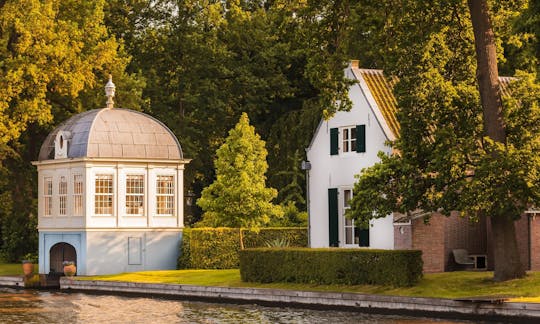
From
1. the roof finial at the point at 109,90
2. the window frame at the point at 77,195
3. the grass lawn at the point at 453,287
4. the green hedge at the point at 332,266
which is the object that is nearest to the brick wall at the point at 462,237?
the grass lawn at the point at 453,287

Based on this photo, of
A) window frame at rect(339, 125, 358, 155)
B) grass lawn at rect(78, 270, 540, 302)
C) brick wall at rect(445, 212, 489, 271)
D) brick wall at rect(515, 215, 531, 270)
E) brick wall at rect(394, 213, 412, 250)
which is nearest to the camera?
grass lawn at rect(78, 270, 540, 302)

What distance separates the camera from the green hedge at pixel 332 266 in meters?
33.2

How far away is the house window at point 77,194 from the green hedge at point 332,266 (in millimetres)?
12019

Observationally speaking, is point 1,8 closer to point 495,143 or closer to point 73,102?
point 73,102

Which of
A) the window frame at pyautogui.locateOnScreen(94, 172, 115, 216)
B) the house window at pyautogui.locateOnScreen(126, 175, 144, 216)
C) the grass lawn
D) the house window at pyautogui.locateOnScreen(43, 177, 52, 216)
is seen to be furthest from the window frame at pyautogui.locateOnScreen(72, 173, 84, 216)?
the grass lawn

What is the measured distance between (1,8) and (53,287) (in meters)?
15.2

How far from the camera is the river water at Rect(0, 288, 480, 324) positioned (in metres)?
29.9

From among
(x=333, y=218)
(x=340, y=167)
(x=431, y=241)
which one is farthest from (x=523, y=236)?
(x=340, y=167)

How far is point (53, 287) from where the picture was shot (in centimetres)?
4728

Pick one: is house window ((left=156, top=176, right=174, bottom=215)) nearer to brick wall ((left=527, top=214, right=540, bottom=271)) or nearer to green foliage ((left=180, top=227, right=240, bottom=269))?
green foliage ((left=180, top=227, right=240, bottom=269))

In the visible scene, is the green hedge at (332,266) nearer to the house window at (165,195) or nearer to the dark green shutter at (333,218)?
the dark green shutter at (333,218)

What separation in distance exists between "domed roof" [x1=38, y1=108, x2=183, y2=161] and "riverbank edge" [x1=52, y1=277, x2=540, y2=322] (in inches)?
272

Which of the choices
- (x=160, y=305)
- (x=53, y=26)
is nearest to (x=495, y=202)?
(x=160, y=305)

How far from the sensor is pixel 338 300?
3312 cm
